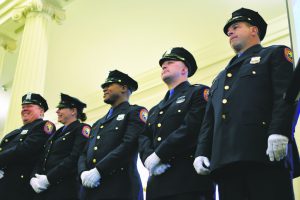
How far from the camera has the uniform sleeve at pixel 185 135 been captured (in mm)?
2543

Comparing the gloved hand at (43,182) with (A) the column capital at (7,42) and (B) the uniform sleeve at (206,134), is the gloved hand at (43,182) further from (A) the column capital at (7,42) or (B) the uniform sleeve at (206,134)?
(A) the column capital at (7,42)

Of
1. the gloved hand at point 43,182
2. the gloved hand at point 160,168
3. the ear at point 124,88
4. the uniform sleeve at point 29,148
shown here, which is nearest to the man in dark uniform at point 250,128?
the gloved hand at point 160,168

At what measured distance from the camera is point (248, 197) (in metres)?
2.07

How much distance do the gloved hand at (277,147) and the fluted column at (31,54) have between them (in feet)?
13.3

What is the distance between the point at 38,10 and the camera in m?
6.25

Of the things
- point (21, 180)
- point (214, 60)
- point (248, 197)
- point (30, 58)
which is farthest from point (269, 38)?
point (248, 197)

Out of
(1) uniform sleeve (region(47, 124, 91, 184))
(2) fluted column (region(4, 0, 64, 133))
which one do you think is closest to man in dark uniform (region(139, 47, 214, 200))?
(1) uniform sleeve (region(47, 124, 91, 184))

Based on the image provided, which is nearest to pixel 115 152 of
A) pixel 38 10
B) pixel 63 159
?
pixel 63 159

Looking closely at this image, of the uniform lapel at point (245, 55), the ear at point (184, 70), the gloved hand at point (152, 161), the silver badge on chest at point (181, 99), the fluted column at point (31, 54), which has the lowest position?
the gloved hand at point (152, 161)

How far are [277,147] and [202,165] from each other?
48cm

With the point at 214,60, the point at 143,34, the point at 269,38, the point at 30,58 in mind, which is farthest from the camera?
the point at 143,34

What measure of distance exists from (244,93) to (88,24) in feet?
20.5

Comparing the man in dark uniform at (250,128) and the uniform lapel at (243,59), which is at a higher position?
the uniform lapel at (243,59)

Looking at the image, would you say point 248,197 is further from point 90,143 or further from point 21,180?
point 21,180
